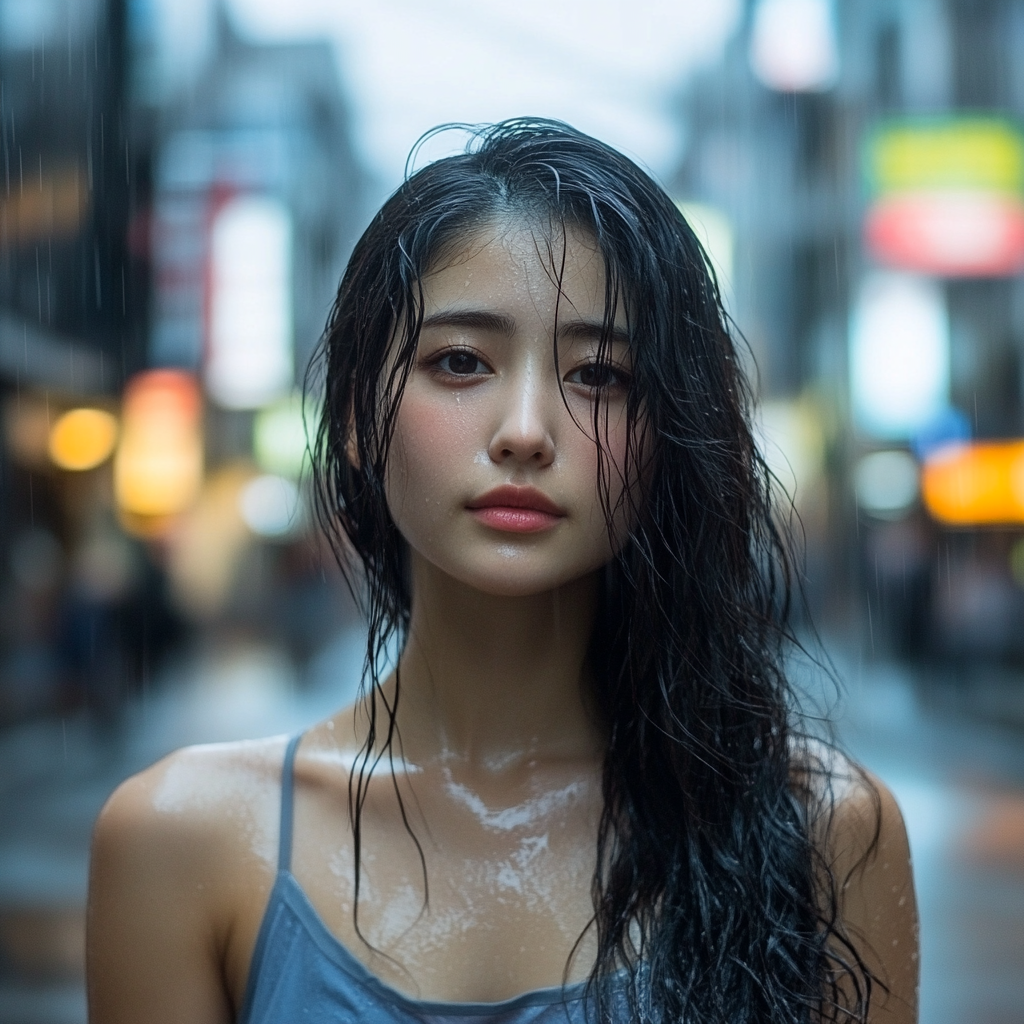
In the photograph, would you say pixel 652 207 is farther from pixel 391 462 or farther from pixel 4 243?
pixel 4 243

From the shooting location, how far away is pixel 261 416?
83.4ft

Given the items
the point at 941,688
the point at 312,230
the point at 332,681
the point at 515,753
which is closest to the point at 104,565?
the point at 332,681

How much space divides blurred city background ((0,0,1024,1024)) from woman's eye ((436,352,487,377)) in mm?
383

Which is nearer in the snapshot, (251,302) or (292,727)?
(292,727)

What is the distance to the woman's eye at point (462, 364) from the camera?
1585 mm

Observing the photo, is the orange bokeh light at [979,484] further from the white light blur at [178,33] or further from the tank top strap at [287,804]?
the tank top strap at [287,804]

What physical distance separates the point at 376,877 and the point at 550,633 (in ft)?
1.28

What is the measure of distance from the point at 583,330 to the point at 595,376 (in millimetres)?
58

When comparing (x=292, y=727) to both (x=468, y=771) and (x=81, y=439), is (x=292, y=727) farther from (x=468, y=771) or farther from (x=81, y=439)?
(x=468, y=771)

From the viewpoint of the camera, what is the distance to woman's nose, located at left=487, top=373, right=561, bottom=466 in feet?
4.97

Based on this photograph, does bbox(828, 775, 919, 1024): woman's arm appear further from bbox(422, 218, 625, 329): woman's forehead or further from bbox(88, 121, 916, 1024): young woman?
bbox(422, 218, 625, 329): woman's forehead

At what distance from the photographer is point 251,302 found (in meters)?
19.3

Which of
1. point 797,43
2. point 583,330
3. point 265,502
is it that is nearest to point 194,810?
point 583,330

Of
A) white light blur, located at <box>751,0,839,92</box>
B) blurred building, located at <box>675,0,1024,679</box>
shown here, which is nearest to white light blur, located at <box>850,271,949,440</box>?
blurred building, located at <box>675,0,1024,679</box>
